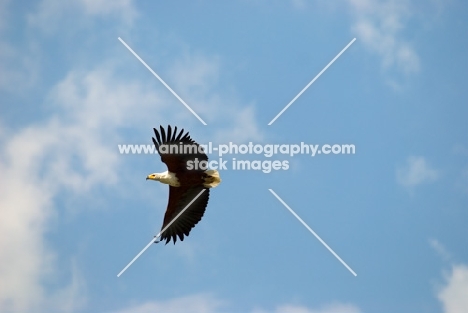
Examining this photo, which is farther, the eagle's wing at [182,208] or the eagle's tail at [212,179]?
the eagle's wing at [182,208]

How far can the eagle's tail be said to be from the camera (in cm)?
2356

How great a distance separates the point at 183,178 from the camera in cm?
2367

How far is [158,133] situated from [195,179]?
80.6 inches

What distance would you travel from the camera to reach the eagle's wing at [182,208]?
955 inches

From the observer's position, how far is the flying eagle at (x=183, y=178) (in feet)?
74.1

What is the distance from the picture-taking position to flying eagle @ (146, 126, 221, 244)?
22594 millimetres

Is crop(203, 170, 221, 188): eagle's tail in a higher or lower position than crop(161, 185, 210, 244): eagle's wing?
higher

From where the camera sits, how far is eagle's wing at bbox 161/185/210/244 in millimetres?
24266

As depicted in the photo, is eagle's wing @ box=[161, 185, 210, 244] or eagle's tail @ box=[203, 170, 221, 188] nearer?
eagle's tail @ box=[203, 170, 221, 188]

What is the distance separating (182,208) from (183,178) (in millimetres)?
1435

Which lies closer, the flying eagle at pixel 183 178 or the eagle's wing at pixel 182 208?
the flying eagle at pixel 183 178

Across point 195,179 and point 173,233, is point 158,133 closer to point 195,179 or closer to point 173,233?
point 195,179

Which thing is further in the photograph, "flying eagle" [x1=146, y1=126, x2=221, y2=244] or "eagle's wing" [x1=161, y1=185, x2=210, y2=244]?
"eagle's wing" [x1=161, y1=185, x2=210, y2=244]

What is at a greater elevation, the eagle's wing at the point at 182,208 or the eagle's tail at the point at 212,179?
the eagle's tail at the point at 212,179
